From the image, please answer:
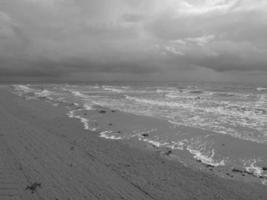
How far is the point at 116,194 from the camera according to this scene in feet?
16.3

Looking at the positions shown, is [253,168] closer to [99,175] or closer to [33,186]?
[99,175]

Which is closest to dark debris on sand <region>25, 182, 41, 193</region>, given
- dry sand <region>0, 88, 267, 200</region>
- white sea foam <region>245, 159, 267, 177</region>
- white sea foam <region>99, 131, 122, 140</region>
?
dry sand <region>0, 88, 267, 200</region>

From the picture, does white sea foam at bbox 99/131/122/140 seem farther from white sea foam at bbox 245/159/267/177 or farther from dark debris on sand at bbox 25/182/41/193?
white sea foam at bbox 245/159/267/177

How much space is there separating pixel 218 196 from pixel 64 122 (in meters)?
9.81

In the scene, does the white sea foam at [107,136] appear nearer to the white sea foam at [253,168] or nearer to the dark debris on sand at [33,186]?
the dark debris on sand at [33,186]

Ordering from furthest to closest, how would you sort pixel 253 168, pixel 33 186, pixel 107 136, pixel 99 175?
pixel 107 136 < pixel 253 168 < pixel 99 175 < pixel 33 186

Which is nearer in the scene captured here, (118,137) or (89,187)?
(89,187)

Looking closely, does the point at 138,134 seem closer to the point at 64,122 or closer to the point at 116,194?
the point at 64,122

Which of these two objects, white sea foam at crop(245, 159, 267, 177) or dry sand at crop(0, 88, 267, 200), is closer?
dry sand at crop(0, 88, 267, 200)

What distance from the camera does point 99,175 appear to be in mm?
5824

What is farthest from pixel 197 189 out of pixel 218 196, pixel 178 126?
pixel 178 126

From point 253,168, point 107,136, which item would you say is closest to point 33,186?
point 107,136

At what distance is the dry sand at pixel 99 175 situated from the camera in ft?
16.4

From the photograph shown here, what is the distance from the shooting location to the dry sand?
4.98 m
